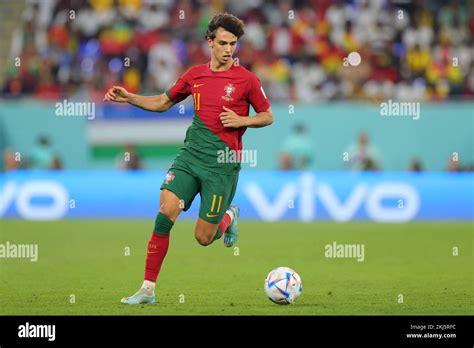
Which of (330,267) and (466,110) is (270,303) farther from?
(466,110)

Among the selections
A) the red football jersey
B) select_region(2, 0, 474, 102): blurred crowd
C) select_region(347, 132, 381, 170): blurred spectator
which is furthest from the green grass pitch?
select_region(2, 0, 474, 102): blurred crowd

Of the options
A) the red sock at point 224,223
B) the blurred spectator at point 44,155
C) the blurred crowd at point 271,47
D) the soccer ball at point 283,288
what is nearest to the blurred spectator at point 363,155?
the blurred crowd at point 271,47

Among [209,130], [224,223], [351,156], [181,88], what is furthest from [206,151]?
[351,156]

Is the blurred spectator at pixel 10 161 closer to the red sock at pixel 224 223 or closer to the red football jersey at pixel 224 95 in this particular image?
the red sock at pixel 224 223

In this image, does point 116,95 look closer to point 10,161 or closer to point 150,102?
point 150,102

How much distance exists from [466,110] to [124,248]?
9.03m

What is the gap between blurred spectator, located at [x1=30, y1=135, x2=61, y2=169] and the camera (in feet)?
66.7

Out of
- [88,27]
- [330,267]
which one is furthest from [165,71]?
[330,267]

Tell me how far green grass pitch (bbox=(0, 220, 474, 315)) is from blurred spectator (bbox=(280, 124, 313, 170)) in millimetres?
2681

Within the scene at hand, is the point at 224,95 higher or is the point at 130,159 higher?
the point at 130,159

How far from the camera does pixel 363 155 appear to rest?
802 inches

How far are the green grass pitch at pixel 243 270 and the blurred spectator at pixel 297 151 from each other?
2681 mm

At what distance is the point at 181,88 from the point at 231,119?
27.2 inches

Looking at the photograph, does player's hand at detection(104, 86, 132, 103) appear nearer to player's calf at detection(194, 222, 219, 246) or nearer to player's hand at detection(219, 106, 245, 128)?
player's hand at detection(219, 106, 245, 128)
